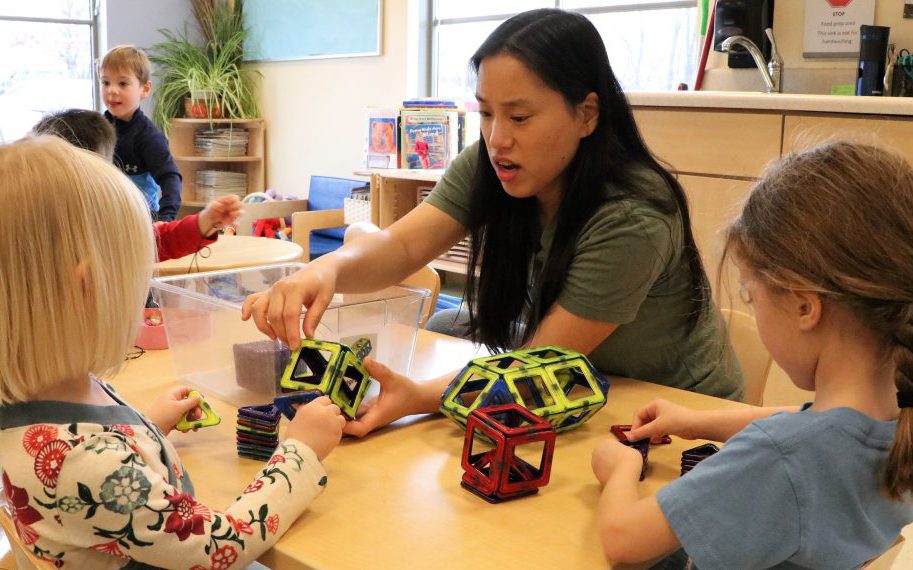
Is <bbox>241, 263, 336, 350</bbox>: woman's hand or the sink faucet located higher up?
the sink faucet

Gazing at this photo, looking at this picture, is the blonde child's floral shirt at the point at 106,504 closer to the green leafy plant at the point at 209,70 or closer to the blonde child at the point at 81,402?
the blonde child at the point at 81,402

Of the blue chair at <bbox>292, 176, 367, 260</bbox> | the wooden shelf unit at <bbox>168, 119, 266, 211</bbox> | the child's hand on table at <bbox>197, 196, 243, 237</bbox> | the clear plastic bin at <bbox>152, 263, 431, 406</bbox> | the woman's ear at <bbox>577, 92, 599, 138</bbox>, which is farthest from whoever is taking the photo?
the wooden shelf unit at <bbox>168, 119, 266, 211</bbox>

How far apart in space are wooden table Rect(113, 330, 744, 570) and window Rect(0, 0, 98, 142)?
5203 mm

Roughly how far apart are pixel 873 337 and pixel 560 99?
67 cm

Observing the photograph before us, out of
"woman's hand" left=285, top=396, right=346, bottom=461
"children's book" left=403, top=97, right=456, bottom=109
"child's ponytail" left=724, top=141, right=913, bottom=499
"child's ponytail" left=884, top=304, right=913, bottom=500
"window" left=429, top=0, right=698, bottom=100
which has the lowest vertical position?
"woman's hand" left=285, top=396, right=346, bottom=461

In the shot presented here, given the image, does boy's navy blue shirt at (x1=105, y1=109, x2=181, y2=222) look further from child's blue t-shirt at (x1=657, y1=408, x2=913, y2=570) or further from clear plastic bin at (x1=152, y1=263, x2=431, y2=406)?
child's blue t-shirt at (x1=657, y1=408, x2=913, y2=570)

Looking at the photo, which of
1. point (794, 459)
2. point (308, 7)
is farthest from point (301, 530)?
point (308, 7)

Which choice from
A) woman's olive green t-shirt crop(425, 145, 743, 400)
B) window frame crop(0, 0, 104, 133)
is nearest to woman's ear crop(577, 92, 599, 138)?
woman's olive green t-shirt crop(425, 145, 743, 400)

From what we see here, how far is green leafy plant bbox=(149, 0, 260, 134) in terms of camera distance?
575 cm

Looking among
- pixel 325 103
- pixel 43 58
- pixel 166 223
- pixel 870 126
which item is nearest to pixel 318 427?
pixel 166 223

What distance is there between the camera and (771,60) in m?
3.28

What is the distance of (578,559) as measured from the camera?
2.54 ft

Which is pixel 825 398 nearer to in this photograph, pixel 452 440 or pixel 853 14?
pixel 452 440

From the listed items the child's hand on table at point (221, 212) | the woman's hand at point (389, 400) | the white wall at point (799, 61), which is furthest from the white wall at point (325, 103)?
the woman's hand at point (389, 400)
